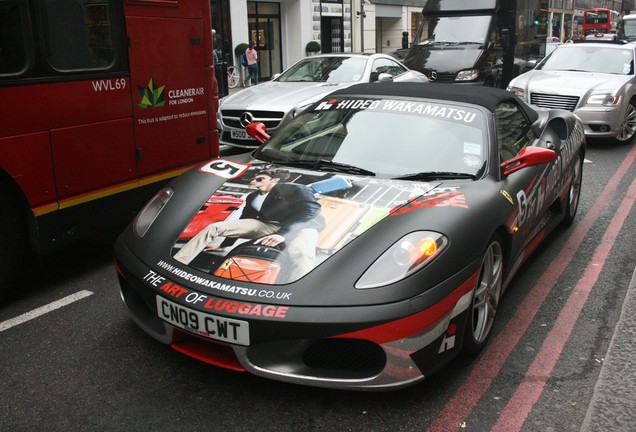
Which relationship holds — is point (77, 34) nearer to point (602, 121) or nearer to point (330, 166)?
point (330, 166)

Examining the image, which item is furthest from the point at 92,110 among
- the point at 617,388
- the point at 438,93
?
the point at 617,388

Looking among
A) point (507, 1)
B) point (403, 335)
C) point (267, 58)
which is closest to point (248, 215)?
point (403, 335)

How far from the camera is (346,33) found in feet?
93.0

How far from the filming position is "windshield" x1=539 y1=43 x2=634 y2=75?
10.8 metres

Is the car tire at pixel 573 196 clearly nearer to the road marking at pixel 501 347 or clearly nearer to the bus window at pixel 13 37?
the road marking at pixel 501 347

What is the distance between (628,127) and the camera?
34.1ft

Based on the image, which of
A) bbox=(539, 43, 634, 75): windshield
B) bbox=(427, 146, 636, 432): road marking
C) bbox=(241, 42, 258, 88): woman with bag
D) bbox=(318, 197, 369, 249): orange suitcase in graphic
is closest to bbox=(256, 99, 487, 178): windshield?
bbox=(318, 197, 369, 249): orange suitcase in graphic

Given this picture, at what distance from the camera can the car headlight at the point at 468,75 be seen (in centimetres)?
1341

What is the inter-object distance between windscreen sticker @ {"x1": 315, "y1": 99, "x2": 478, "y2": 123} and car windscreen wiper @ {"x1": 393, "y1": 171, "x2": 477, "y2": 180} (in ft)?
1.64

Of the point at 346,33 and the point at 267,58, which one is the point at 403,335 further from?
the point at 346,33

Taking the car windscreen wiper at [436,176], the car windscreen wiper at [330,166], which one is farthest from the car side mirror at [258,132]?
the car windscreen wiper at [436,176]

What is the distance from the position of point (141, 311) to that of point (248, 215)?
765 millimetres

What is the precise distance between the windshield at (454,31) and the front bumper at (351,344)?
12.3 metres

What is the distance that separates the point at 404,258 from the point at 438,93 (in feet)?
5.89
